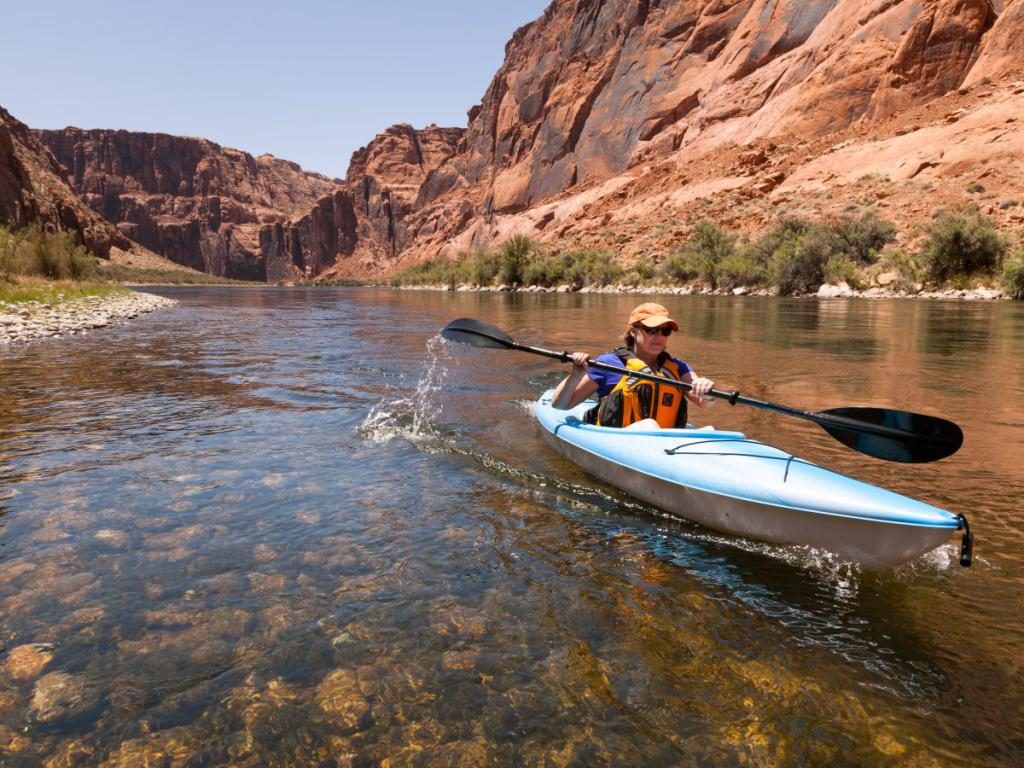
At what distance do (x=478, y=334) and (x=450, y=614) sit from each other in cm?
405

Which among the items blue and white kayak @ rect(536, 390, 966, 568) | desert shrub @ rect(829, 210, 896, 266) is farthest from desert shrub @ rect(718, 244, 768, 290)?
blue and white kayak @ rect(536, 390, 966, 568)

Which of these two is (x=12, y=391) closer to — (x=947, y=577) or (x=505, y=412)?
(x=505, y=412)

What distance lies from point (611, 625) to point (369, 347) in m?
12.7

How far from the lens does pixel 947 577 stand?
3.73m

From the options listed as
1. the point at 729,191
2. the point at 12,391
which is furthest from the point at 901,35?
the point at 12,391

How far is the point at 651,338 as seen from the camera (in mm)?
4988

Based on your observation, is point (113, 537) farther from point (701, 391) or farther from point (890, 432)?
point (890, 432)

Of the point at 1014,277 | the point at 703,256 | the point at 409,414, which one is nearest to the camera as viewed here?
the point at 409,414

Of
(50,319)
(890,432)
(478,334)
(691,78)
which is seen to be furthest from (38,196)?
(890,432)

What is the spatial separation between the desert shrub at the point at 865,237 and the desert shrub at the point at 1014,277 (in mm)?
8882

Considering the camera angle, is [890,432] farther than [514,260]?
No

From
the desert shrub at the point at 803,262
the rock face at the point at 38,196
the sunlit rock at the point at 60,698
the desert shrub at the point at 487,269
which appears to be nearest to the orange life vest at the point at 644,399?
the sunlit rock at the point at 60,698

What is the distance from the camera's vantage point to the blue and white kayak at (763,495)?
3.29 metres

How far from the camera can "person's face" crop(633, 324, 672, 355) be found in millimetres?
4965
